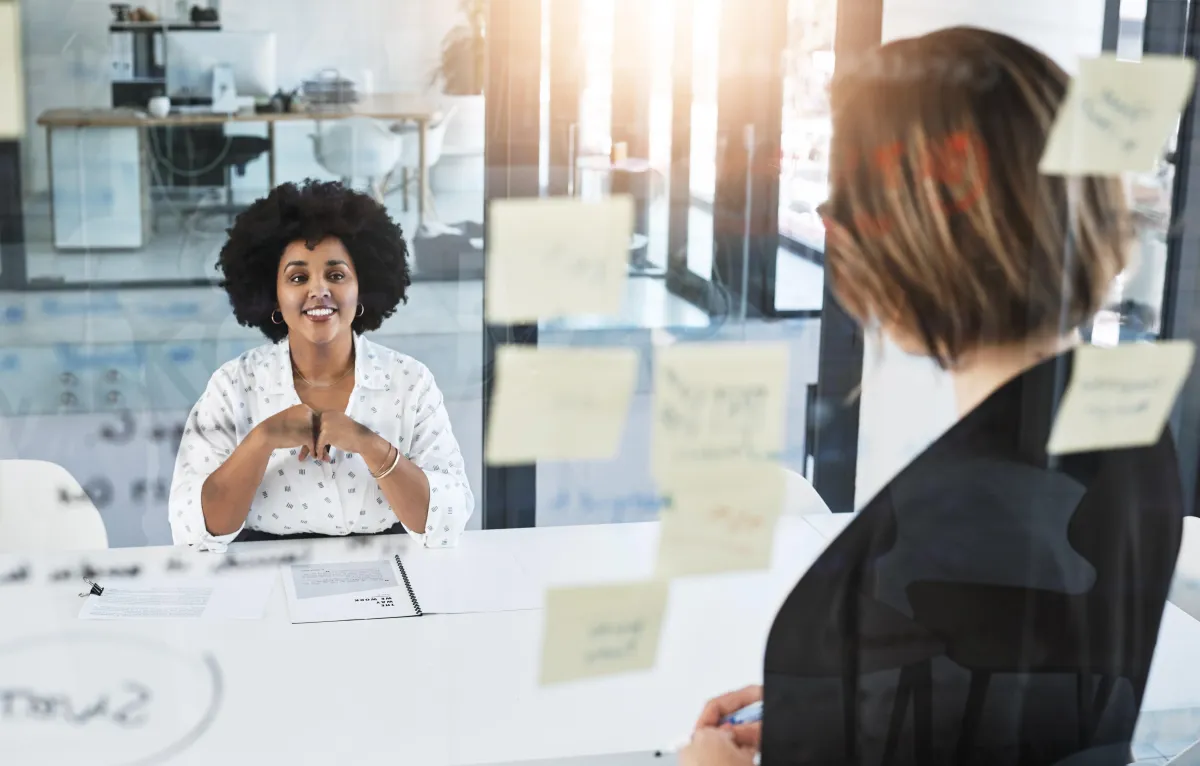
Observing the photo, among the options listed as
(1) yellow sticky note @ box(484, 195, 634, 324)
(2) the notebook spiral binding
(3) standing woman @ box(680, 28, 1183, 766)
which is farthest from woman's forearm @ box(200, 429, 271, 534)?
(3) standing woman @ box(680, 28, 1183, 766)

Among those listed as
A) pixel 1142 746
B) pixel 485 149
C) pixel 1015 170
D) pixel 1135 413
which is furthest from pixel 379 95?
pixel 1142 746

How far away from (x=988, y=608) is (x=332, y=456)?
1.82 feet

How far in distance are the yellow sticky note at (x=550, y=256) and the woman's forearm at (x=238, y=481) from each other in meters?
0.24

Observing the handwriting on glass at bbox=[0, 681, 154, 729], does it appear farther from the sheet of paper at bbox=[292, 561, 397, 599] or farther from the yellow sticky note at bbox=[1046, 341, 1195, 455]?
the yellow sticky note at bbox=[1046, 341, 1195, 455]

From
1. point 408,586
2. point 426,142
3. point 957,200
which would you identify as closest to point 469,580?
point 408,586

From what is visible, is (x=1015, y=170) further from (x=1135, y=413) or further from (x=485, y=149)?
(x=485, y=149)

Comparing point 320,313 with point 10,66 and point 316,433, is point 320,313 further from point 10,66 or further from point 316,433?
point 10,66

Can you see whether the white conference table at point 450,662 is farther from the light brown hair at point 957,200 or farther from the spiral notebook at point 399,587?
the light brown hair at point 957,200

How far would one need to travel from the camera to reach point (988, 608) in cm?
98

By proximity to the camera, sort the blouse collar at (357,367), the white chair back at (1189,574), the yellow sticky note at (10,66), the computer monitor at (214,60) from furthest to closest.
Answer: the white chair back at (1189,574), the blouse collar at (357,367), the computer monitor at (214,60), the yellow sticky note at (10,66)

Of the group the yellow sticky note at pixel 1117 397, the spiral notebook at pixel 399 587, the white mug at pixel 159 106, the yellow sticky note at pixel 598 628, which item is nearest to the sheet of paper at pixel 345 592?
the spiral notebook at pixel 399 587

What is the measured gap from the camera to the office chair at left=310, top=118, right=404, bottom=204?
2.86 ft

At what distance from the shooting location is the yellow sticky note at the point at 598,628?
862mm

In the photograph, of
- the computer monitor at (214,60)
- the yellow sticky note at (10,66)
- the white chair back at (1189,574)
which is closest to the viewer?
the yellow sticky note at (10,66)
